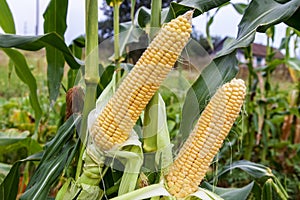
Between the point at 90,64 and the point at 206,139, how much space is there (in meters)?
0.21

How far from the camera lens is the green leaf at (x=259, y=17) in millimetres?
627

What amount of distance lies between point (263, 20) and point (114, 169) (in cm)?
32

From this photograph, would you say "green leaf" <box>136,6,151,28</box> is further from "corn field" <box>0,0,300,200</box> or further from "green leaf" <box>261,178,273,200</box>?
"green leaf" <box>261,178,273,200</box>

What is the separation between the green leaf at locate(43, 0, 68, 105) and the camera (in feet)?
2.86

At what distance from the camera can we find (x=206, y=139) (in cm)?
57

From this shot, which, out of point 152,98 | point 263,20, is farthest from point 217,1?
point 152,98

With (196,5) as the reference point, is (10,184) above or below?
below

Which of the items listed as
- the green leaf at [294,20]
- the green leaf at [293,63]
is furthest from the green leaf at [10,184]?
the green leaf at [293,63]

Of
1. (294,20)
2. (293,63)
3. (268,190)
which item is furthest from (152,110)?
(293,63)

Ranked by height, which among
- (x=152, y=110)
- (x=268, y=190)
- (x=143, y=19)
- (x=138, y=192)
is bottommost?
(x=268, y=190)

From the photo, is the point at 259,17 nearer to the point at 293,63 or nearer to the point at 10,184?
the point at 10,184

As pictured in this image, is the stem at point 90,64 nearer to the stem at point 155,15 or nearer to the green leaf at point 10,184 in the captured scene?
the stem at point 155,15

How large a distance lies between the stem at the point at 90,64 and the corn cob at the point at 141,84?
2.4 inches

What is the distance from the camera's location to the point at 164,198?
0.59m
